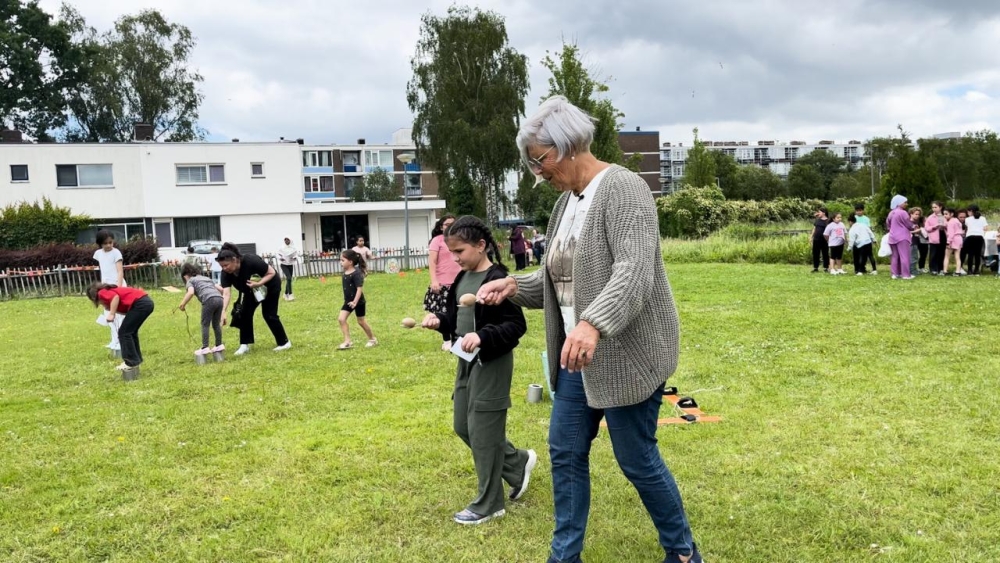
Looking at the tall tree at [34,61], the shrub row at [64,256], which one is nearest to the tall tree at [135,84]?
the tall tree at [34,61]

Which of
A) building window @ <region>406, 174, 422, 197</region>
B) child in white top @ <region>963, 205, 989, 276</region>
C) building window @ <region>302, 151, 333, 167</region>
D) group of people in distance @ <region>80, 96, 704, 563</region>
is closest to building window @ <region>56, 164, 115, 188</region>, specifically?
child in white top @ <region>963, 205, 989, 276</region>

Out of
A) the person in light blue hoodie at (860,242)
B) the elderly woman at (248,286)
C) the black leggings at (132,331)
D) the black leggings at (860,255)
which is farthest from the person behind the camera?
the black leggings at (860,255)

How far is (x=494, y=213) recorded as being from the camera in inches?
1618

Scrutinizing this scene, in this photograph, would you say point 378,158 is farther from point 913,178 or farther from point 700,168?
point 913,178

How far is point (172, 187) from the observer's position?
32.5 meters

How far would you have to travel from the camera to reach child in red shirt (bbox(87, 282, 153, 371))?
8977 millimetres

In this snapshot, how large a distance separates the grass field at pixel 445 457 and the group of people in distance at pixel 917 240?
6.61m

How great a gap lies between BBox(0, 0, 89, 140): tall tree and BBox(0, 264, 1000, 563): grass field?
43.3 metres

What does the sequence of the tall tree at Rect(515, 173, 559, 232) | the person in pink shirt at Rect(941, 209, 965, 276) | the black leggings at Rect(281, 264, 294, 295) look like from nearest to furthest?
the person in pink shirt at Rect(941, 209, 965, 276) < the black leggings at Rect(281, 264, 294, 295) < the tall tree at Rect(515, 173, 559, 232)

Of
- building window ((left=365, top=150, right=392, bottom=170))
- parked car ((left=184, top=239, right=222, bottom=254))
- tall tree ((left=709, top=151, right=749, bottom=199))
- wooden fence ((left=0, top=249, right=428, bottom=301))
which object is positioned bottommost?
wooden fence ((left=0, top=249, right=428, bottom=301))

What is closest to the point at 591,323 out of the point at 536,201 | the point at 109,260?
the point at 109,260

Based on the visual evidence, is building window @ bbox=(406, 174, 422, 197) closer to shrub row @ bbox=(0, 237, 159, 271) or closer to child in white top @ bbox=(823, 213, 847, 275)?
shrub row @ bbox=(0, 237, 159, 271)

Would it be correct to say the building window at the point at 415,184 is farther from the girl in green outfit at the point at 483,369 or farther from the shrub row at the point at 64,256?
the girl in green outfit at the point at 483,369

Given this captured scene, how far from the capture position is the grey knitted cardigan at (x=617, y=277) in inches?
110
